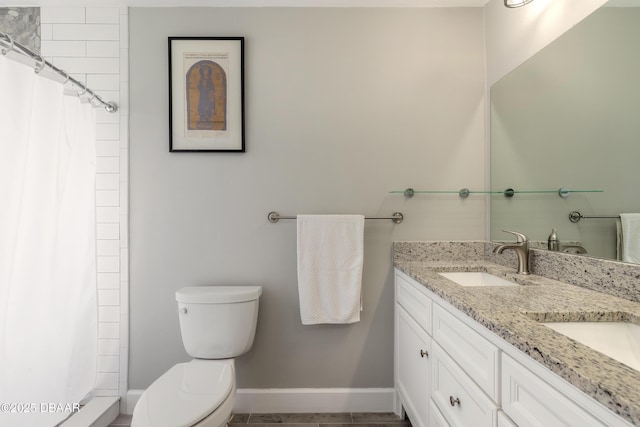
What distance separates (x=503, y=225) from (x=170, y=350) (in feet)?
6.40

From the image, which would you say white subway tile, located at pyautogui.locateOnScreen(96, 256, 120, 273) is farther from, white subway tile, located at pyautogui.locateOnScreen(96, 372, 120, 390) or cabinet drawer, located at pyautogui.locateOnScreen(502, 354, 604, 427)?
cabinet drawer, located at pyautogui.locateOnScreen(502, 354, 604, 427)

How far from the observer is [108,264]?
177 cm

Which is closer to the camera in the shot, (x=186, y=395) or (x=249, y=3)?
(x=186, y=395)

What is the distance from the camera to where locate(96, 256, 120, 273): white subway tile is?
1769mm

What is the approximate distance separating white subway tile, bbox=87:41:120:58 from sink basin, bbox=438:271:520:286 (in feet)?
7.06

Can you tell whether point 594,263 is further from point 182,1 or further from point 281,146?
point 182,1

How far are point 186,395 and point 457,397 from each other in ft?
3.23

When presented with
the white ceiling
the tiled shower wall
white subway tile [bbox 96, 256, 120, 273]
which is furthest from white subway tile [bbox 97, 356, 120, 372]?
the white ceiling

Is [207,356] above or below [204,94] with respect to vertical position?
below

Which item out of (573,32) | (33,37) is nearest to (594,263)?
(573,32)

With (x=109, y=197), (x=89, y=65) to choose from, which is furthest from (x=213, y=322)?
(x=89, y=65)

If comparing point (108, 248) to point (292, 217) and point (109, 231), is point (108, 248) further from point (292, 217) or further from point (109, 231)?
point (292, 217)

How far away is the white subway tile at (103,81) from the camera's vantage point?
1.77 m

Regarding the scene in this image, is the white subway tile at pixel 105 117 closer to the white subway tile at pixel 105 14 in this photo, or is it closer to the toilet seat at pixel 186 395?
the white subway tile at pixel 105 14
